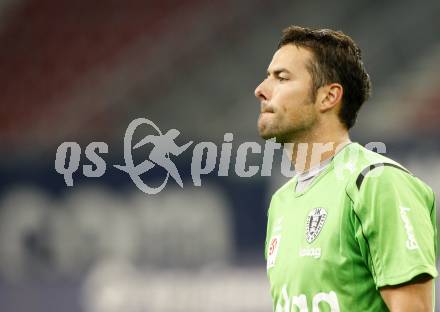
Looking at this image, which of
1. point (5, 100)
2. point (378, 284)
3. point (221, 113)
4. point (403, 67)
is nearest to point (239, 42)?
point (221, 113)

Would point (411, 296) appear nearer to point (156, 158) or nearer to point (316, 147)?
point (316, 147)

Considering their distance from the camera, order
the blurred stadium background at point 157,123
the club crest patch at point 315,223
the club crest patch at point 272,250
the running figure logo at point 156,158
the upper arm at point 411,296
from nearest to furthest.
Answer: the upper arm at point 411,296, the club crest patch at point 315,223, the club crest patch at point 272,250, the blurred stadium background at point 157,123, the running figure logo at point 156,158

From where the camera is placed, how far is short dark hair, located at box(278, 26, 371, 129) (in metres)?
3.12

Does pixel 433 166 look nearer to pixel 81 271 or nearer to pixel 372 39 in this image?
pixel 372 39

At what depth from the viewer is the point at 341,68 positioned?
3133 mm

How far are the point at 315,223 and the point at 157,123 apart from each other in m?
6.14

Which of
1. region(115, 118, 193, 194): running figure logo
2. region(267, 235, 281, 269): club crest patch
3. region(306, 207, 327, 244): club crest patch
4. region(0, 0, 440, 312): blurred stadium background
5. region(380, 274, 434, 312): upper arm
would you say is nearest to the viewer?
region(380, 274, 434, 312): upper arm

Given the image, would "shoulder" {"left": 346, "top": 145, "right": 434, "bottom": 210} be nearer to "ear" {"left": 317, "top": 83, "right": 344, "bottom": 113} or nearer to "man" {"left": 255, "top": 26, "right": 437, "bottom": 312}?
"man" {"left": 255, "top": 26, "right": 437, "bottom": 312}

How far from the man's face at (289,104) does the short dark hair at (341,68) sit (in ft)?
0.11

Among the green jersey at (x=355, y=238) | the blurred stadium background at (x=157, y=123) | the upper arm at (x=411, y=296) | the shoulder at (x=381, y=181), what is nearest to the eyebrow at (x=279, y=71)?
the green jersey at (x=355, y=238)

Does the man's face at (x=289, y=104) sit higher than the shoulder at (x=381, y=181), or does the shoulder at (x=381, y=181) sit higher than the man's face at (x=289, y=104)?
the man's face at (x=289, y=104)

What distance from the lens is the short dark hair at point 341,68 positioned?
312 cm

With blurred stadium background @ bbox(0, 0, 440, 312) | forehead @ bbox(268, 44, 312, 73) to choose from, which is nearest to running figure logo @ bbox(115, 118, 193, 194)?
blurred stadium background @ bbox(0, 0, 440, 312)

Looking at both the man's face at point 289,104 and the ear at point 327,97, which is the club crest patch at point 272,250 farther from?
the ear at point 327,97
